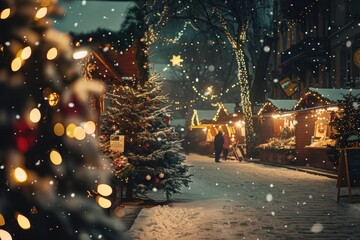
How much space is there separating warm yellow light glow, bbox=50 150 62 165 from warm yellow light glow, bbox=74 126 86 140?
0.17 meters

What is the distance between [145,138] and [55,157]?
10012 mm

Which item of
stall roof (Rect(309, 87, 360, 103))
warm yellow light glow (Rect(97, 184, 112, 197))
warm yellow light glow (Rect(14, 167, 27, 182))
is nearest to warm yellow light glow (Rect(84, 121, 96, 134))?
warm yellow light glow (Rect(97, 184, 112, 197))

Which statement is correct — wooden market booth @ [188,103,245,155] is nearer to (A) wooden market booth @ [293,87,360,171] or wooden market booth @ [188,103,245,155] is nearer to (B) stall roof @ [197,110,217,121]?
(B) stall roof @ [197,110,217,121]

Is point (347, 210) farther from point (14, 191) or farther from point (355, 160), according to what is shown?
point (14, 191)

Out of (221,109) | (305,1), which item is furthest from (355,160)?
(221,109)

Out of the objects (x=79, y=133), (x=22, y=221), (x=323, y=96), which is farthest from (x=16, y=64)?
(x=323, y=96)

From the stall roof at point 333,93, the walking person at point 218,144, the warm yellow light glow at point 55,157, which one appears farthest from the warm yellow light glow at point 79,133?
the walking person at point 218,144

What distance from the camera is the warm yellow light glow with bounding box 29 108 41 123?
3511 mm

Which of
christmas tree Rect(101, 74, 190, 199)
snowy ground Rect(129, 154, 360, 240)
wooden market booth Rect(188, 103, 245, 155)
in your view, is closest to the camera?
snowy ground Rect(129, 154, 360, 240)

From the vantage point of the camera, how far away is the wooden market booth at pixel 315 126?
22094 mm

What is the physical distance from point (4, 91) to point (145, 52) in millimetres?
8529

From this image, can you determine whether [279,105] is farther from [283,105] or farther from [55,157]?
[55,157]

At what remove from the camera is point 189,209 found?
12008 mm

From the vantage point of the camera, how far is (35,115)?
3521 mm
